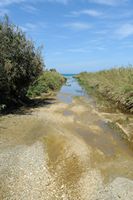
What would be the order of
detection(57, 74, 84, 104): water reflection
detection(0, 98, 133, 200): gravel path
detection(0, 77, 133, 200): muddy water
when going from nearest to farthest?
detection(0, 98, 133, 200): gravel path < detection(0, 77, 133, 200): muddy water < detection(57, 74, 84, 104): water reflection

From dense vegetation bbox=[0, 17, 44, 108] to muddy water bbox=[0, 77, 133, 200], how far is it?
4.24 m

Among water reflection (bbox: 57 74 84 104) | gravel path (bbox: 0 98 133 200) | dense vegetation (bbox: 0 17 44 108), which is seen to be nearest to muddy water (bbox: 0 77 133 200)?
gravel path (bbox: 0 98 133 200)

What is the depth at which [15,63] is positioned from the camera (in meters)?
25.7

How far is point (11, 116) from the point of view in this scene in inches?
910

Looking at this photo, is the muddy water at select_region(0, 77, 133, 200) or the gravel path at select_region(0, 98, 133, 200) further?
the muddy water at select_region(0, 77, 133, 200)

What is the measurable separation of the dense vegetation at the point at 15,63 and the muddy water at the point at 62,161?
13.9ft

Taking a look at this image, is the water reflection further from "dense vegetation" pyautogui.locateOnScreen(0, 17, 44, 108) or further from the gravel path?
the gravel path

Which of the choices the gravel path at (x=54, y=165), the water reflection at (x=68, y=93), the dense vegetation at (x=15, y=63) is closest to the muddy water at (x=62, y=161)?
the gravel path at (x=54, y=165)

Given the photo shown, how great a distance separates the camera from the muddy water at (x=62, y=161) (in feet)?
34.1

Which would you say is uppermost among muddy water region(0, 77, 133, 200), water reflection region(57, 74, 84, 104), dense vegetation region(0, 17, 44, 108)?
dense vegetation region(0, 17, 44, 108)

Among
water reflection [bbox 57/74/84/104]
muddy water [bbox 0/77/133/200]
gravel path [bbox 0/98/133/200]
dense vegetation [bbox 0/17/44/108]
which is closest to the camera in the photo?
gravel path [bbox 0/98/133/200]

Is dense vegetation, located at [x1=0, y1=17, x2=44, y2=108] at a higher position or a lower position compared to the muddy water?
higher

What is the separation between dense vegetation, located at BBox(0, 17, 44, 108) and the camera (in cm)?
2464

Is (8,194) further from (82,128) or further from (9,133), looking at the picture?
(82,128)
